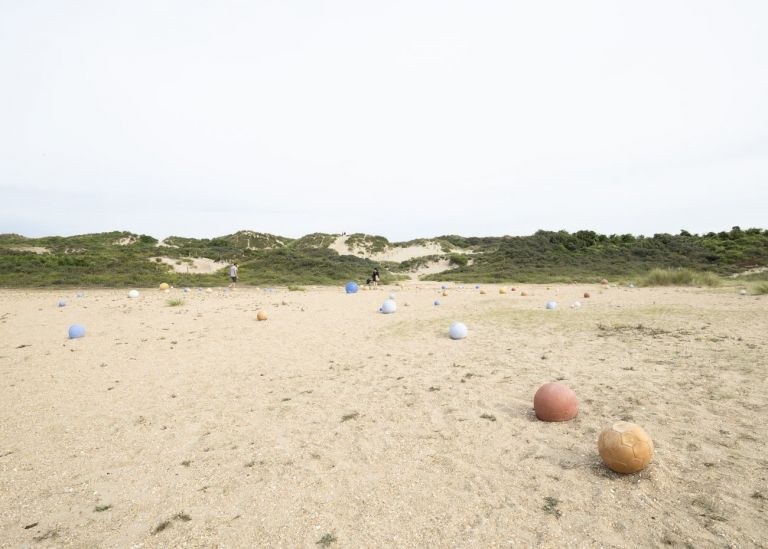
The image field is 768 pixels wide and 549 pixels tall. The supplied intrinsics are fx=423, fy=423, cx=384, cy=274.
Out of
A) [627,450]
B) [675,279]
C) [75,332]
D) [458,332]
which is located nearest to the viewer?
[627,450]

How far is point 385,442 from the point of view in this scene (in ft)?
15.3

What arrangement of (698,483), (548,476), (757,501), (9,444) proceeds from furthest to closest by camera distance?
1. (9,444)
2. (548,476)
3. (698,483)
4. (757,501)

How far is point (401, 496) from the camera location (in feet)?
11.9

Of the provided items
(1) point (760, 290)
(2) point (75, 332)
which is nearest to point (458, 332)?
(2) point (75, 332)

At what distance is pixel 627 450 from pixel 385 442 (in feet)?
7.70

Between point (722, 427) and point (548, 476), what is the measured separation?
224 cm

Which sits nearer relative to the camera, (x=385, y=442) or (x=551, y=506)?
(x=551, y=506)

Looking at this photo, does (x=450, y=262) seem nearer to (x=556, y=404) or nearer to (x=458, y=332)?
(x=458, y=332)

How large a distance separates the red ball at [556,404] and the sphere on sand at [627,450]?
1134mm

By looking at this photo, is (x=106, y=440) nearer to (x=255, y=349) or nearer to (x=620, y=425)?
(x=255, y=349)

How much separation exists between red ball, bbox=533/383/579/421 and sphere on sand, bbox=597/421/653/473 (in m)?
1.13

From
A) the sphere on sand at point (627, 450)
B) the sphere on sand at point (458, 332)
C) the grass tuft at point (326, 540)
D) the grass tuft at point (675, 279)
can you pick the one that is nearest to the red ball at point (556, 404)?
the sphere on sand at point (627, 450)

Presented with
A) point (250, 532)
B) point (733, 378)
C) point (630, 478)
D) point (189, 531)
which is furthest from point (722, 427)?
point (189, 531)

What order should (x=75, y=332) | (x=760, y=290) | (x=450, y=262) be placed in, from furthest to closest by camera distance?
1. (x=450, y=262)
2. (x=760, y=290)
3. (x=75, y=332)
